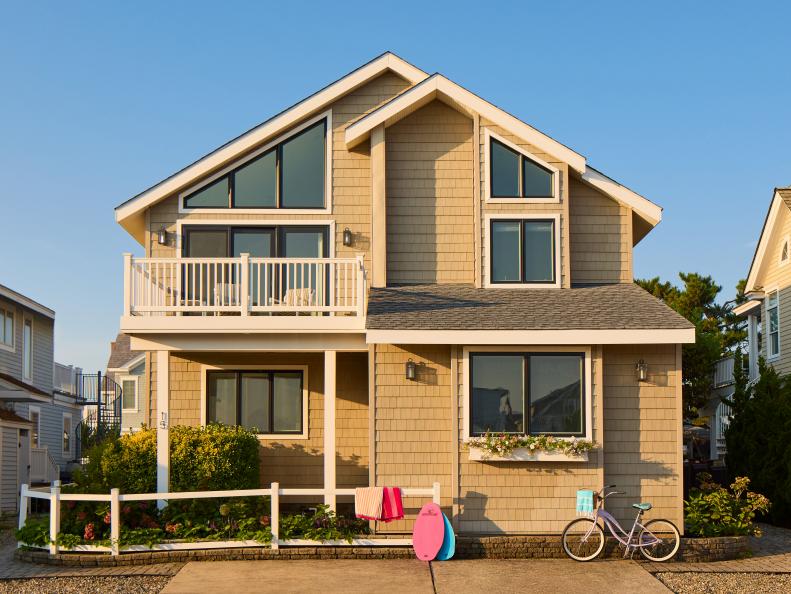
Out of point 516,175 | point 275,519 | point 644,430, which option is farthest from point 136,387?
point 644,430

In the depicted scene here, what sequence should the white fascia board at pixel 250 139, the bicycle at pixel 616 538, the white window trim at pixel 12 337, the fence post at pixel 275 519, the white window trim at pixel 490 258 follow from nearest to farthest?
1. the bicycle at pixel 616 538
2. the fence post at pixel 275 519
3. the white window trim at pixel 490 258
4. the white fascia board at pixel 250 139
5. the white window trim at pixel 12 337

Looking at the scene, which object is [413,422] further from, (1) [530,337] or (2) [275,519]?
(2) [275,519]

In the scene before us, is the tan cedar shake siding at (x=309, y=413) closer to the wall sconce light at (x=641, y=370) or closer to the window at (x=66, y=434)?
the wall sconce light at (x=641, y=370)

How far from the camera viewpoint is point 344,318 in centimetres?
1496

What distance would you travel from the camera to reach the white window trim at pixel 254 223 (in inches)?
662

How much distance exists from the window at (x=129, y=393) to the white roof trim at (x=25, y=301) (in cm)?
1175

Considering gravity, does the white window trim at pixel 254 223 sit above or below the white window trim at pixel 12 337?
above

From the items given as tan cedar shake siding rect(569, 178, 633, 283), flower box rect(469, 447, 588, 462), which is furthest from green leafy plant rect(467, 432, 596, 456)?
tan cedar shake siding rect(569, 178, 633, 283)

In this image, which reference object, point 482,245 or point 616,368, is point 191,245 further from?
point 616,368

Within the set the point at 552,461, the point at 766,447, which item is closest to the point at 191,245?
the point at 552,461

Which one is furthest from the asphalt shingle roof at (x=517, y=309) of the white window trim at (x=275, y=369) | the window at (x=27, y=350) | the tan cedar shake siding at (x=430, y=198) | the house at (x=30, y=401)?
the window at (x=27, y=350)

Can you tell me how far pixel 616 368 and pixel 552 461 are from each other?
1784mm

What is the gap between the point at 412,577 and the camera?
12.1m

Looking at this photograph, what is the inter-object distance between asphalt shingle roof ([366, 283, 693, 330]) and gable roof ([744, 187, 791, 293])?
29.0ft
